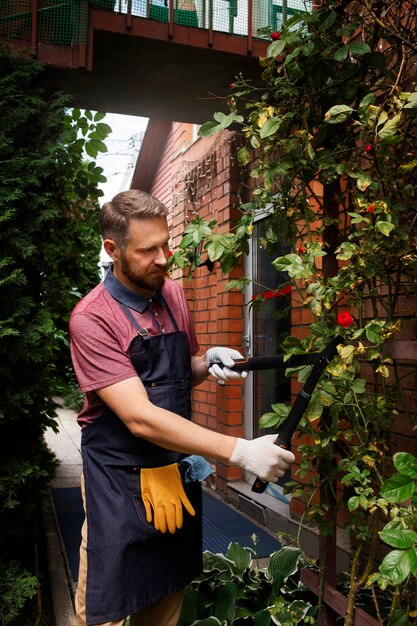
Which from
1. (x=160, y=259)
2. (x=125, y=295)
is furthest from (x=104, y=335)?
(x=160, y=259)

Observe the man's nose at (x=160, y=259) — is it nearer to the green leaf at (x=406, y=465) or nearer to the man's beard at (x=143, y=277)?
the man's beard at (x=143, y=277)

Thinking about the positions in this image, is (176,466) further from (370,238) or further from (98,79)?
(98,79)

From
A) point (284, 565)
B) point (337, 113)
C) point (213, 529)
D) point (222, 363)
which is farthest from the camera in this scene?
point (213, 529)

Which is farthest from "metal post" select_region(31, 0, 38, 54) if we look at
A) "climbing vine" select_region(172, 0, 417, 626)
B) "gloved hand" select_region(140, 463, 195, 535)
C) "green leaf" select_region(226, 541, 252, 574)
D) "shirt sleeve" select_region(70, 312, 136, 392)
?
"green leaf" select_region(226, 541, 252, 574)

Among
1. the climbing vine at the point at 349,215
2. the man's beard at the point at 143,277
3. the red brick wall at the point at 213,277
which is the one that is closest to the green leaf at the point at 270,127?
the climbing vine at the point at 349,215

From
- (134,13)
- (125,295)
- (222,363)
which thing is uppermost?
(134,13)

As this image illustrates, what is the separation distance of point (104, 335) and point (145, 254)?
1.05ft

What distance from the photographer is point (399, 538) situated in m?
1.09

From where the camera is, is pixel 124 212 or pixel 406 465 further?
pixel 124 212

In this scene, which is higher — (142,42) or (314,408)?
(142,42)

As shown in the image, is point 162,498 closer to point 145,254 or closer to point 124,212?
point 145,254

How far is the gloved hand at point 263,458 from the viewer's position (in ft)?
5.32

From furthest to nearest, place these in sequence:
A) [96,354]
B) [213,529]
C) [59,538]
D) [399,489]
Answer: [213,529] < [59,538] < [96,354] < [399,489]

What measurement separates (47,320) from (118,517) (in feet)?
4.71
